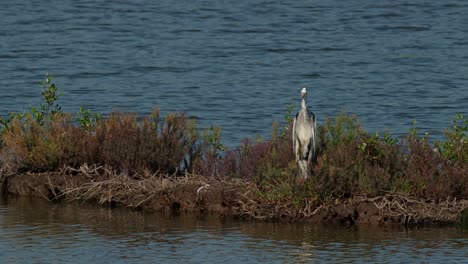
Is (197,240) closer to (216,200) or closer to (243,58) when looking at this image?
(216,200)

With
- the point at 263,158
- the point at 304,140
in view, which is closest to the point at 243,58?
the point at 263,158

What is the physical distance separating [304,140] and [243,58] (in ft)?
73.9

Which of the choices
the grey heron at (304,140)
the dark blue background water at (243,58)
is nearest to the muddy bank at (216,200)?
the grey heron at (304,140)

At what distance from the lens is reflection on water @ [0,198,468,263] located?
15.5 metres

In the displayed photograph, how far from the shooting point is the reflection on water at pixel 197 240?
15.5 meters

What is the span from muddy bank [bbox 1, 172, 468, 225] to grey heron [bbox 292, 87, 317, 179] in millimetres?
529

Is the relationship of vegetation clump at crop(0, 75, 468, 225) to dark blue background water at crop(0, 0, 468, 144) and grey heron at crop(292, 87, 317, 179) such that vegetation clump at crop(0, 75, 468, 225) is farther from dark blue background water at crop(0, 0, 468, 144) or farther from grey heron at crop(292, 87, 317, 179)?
dark blue background water at crop(0, 0, 468, 144)

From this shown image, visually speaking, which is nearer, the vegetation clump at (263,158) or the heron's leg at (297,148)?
the vegetation clump at (263,158)

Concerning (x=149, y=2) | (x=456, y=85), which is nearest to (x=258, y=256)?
(x=456, y=85)

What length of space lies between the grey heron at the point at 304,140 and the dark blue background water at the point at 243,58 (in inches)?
305

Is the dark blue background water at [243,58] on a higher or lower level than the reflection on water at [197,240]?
higher

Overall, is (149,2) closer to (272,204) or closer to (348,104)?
(348,104)

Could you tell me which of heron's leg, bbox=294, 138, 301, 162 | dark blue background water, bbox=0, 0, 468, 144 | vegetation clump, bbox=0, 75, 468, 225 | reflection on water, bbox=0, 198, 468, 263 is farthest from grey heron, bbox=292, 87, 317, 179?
dark blue background water, bbox=0, 0, 468, 144

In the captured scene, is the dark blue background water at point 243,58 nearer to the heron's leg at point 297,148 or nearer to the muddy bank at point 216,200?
the muddy bank at point 216,200
